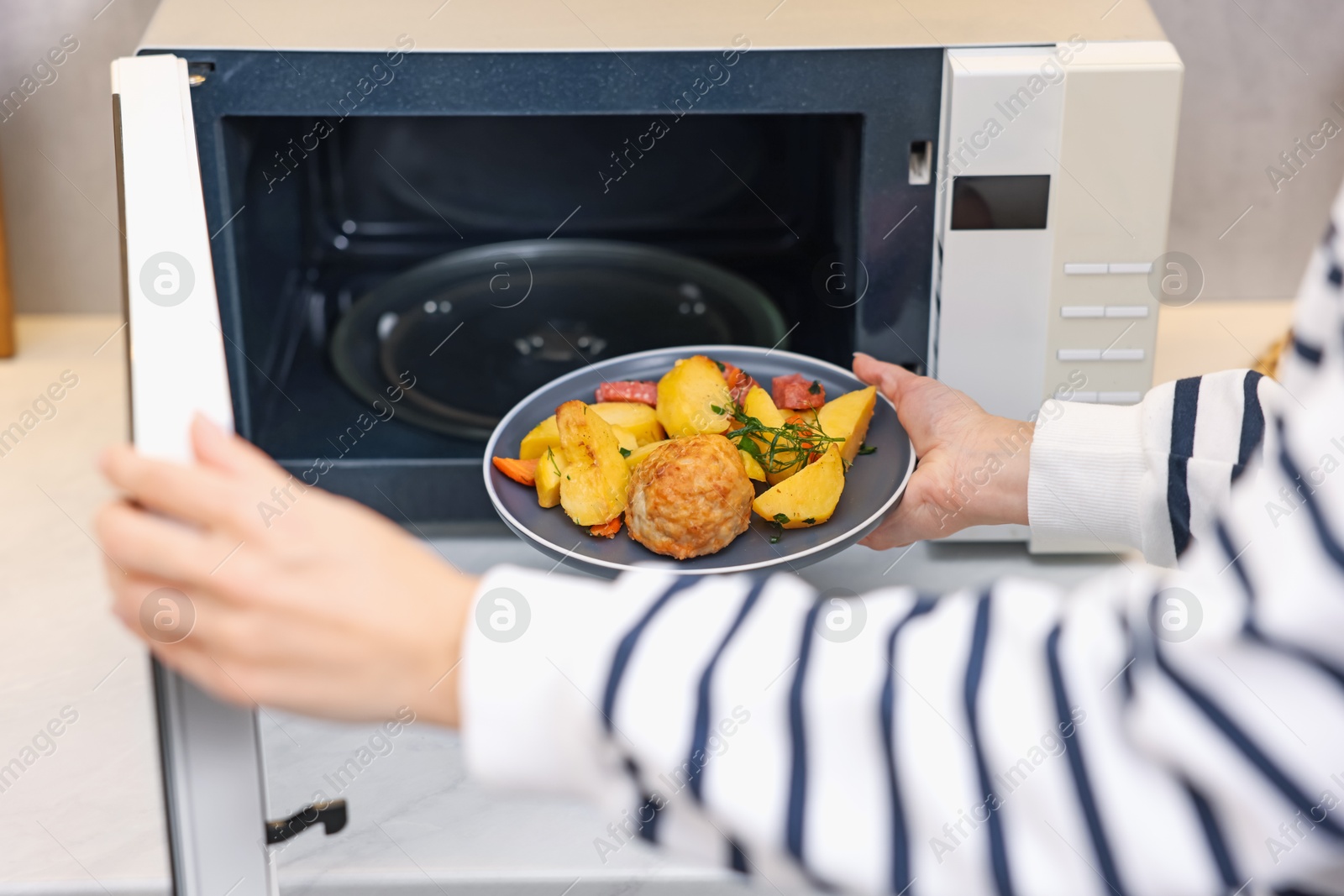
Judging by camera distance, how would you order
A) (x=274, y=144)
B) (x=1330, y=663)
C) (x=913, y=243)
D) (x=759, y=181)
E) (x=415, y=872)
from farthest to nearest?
(x=759, y=181), (x=274, y=144), (x=913, y=243), (x=415, y=872), (x=1330, y=663)

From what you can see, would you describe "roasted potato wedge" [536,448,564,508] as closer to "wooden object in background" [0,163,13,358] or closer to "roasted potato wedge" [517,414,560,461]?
"roasted potato wedge" [517,414,560,461]

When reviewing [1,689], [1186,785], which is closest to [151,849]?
[1,689]

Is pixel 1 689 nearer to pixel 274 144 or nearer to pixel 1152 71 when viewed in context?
pixel 274 144

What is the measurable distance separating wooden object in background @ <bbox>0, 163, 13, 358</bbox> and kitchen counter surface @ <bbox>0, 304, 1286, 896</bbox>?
5.6 inches

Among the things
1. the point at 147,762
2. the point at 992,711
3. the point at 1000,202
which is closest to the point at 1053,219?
the point at 1000,202

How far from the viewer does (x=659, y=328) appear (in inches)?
34.3

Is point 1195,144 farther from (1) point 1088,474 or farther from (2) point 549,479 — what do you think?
(2) point 549,479

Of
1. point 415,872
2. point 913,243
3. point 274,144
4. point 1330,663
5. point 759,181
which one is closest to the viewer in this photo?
point 1330,663

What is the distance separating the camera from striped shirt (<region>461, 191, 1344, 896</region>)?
0.29m

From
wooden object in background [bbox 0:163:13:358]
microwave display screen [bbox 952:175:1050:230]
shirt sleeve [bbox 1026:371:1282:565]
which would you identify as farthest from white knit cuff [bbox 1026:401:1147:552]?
wooden object in background [bbox 0:163:13:358]

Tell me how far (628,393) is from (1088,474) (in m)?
0.26

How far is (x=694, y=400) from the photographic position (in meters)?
0.67

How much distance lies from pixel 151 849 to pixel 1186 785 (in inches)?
20.4

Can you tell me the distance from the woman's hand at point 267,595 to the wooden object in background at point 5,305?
749mm
